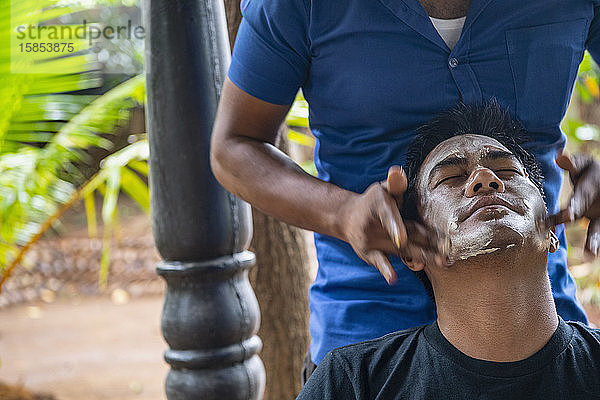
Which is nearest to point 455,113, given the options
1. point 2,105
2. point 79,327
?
point 2,105

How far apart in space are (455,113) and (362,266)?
38cm

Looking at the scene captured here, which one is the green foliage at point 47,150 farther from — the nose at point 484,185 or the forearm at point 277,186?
the nose at point 484,185

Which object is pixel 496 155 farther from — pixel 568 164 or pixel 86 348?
pixel 86 348

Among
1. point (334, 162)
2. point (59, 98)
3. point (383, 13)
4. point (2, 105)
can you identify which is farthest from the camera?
point (59, 98)

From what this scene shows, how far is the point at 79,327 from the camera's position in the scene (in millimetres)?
7113

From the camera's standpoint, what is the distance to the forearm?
4.83ft

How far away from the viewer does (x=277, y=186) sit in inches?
62.3

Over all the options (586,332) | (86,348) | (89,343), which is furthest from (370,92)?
(89,343)

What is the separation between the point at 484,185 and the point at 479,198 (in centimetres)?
3

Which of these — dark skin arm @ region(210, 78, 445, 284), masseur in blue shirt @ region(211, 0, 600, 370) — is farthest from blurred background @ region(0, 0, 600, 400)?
dark skin arm @ region(210, 78, 445, 284)

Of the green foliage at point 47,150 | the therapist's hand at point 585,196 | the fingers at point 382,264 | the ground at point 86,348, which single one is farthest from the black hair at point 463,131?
the ground at point 86,348

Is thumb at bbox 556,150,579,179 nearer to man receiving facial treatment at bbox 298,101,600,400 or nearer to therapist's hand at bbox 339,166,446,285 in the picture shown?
man receiving facial treatment at bbox 298,101,600,400

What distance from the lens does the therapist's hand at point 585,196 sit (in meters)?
1.39

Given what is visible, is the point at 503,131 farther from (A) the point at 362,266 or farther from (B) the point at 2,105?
(B) the point at 2,105
